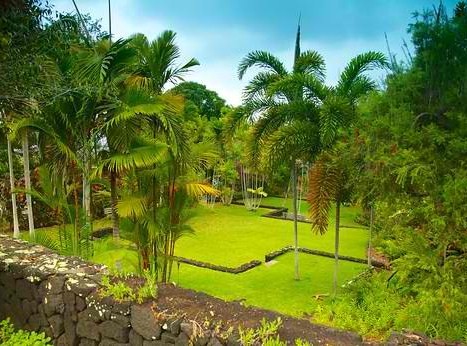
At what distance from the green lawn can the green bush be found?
1317mm

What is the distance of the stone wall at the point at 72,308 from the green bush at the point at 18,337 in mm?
86

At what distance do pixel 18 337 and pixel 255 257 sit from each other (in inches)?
305

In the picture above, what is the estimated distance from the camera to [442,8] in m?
5.16

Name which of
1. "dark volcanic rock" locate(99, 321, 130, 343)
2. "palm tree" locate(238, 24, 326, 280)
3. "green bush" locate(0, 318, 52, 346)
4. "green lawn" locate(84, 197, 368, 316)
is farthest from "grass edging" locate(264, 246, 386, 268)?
"dark volcanic rock" locate(99, 321, 130, 343)

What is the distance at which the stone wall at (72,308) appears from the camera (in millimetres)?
3693

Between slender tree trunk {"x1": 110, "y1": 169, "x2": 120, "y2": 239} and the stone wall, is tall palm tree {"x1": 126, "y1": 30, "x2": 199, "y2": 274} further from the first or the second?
the stone wall

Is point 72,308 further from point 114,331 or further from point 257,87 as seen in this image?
point 257,87

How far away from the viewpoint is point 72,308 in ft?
14.5

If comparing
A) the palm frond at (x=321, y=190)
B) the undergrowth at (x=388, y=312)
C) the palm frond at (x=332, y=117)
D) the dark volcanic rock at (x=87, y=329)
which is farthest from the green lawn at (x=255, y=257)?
the palm frond at (x=332, y=117)

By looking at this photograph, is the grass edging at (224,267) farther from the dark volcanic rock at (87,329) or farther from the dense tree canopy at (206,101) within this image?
the dense tree canopy at (206,101)

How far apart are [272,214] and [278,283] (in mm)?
9395

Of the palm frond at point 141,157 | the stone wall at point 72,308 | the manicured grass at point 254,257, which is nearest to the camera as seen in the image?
the stone wall at point 72,308

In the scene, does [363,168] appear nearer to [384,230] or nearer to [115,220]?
[384,230]

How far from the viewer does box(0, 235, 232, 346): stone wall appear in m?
3.69
